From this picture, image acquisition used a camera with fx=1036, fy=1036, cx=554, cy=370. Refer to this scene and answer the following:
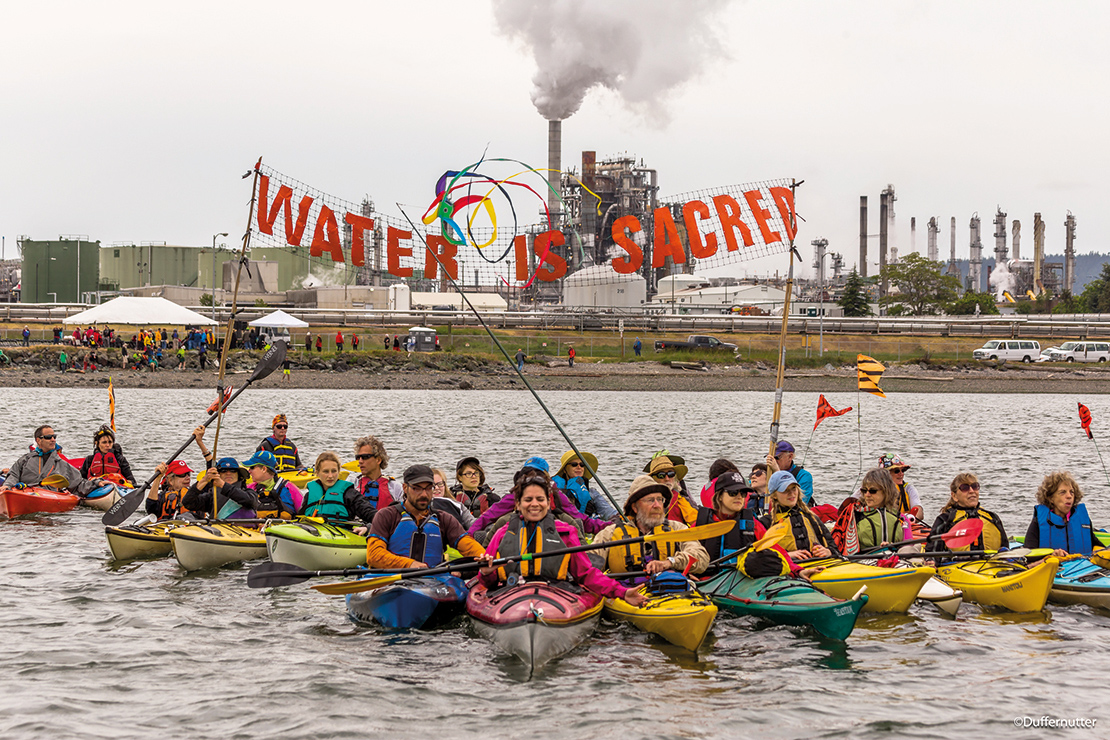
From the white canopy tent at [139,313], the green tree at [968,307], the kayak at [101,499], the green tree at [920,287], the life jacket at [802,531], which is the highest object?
the green tree at [920,287]

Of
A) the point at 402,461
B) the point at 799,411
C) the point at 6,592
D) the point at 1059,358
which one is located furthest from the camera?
the point at 1059,358

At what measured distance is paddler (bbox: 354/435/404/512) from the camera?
12703 mm

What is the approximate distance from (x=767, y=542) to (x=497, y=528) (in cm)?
271

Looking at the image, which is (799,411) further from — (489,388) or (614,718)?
(614,718)

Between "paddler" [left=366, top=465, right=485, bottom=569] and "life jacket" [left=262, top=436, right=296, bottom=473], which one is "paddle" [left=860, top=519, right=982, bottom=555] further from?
"life jacket" [left=262, top=436, right=296, bottom=473]

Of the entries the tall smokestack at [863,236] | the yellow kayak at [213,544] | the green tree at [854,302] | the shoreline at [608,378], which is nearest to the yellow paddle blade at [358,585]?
the yellow kayak at [213,544]

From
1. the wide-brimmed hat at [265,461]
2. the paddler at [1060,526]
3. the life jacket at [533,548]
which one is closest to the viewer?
the life jacket at [533,548]

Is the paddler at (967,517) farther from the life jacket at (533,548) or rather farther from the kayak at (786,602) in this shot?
the life jacket at (533,548)

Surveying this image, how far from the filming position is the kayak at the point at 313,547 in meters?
12.5

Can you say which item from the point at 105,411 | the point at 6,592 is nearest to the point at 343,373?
the point at 105,411

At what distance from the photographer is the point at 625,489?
22.7 m

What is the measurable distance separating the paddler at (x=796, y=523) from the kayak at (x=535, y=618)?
232 centimetres

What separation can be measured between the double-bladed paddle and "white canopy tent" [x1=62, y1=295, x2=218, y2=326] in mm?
25130

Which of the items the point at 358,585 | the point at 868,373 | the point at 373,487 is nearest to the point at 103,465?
the point at 373,487
